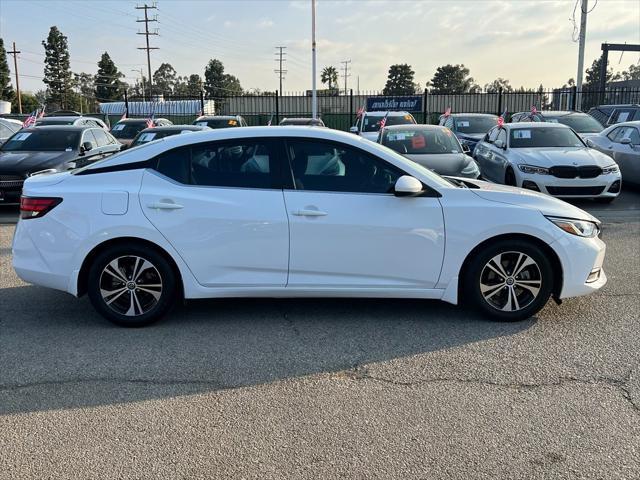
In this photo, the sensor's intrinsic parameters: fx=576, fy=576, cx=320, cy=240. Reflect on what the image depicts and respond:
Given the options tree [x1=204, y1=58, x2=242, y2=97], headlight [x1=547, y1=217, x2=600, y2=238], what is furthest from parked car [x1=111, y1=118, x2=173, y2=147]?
tree [x1=204, y1=58, x2=242, y2=97]

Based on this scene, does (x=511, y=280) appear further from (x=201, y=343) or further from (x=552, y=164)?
(x=552, y=164)

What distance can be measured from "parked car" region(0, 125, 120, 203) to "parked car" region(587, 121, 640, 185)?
34.7 ft

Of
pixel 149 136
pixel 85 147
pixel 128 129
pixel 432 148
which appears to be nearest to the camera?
pixel 432 148

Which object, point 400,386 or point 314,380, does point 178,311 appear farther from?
point 400,386

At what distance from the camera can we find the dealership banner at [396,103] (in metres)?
27.1

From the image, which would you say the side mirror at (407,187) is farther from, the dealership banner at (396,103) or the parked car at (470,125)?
the dealership banner at (396,103)

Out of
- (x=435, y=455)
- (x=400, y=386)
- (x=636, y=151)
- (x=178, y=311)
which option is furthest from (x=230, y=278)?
(x=636, y=151)

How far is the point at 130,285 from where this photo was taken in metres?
4.70

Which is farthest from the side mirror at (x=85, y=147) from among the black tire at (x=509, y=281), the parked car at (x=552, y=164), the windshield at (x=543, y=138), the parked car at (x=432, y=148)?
the black tire at (x=509, y=281)

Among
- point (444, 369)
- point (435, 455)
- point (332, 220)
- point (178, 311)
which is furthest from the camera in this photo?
point (178, 311)

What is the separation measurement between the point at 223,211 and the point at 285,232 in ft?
1.70

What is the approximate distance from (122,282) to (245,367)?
55.0 inches

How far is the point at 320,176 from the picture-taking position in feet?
15.4

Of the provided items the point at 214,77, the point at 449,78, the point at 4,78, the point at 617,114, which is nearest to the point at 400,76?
the point at 449,78
